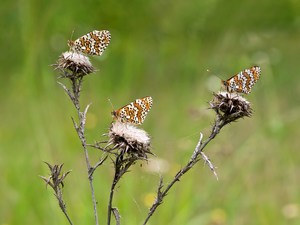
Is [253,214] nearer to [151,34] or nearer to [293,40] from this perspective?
[151,34]

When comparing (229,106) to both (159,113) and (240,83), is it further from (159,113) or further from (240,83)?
(159,113)

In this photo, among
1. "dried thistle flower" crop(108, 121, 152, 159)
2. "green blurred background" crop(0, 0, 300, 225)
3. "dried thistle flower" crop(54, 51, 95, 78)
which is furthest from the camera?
"green blurred background" crop(0, 0, 300, 225)

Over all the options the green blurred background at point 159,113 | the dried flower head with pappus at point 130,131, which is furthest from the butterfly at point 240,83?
the green blurred background at point 159,113

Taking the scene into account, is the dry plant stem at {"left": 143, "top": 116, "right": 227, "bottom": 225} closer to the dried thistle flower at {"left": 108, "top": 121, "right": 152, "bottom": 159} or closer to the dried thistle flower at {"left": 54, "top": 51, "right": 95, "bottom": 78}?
the dried thistle flower at {"left": 108, "top": 121, "right": 152, "bottom": 159}

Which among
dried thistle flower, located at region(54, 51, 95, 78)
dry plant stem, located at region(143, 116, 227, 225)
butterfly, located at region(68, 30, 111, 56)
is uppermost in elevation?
butterfly, located at region(68, 30, 111, 56)

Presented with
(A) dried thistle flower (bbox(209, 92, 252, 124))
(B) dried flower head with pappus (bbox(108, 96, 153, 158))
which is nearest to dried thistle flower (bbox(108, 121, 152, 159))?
(B) dried flower head with pappus (bbox(108, 96, 153, 158))

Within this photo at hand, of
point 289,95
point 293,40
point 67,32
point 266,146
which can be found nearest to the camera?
point 266,146

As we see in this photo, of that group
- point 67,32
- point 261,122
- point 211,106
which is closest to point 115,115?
point 211,106
